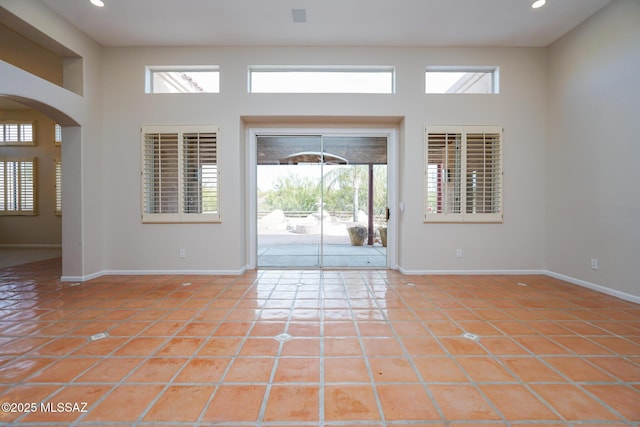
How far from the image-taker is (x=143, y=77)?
4344 mm

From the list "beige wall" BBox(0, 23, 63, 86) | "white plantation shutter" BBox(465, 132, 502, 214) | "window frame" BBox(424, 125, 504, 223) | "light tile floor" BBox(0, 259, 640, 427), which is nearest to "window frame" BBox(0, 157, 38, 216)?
"beige wall" BBox(0, 23, 63, 86)

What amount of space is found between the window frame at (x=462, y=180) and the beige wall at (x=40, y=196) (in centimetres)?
883

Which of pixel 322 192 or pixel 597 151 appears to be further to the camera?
pixel 322 192

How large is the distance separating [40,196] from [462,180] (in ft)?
32.3

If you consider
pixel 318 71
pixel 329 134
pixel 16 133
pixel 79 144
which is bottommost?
pixel 79 144

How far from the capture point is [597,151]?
3.58 m

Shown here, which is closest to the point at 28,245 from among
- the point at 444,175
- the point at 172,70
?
the point at 172,70

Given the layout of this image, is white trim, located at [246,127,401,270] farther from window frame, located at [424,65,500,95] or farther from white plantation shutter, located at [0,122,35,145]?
white plantation shutter, located at [0,122,35,145]

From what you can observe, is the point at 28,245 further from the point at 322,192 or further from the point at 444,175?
the point at 444,175

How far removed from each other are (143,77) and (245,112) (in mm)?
1638

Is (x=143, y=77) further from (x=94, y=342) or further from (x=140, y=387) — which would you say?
(x=140, y=387)

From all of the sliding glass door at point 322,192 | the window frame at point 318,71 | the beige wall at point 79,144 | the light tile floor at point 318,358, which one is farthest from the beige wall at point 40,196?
the window frame at point 318,71

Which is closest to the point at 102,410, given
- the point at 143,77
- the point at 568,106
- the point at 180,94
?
the point at 180,94

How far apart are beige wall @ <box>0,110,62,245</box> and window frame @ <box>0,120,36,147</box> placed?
64mm
